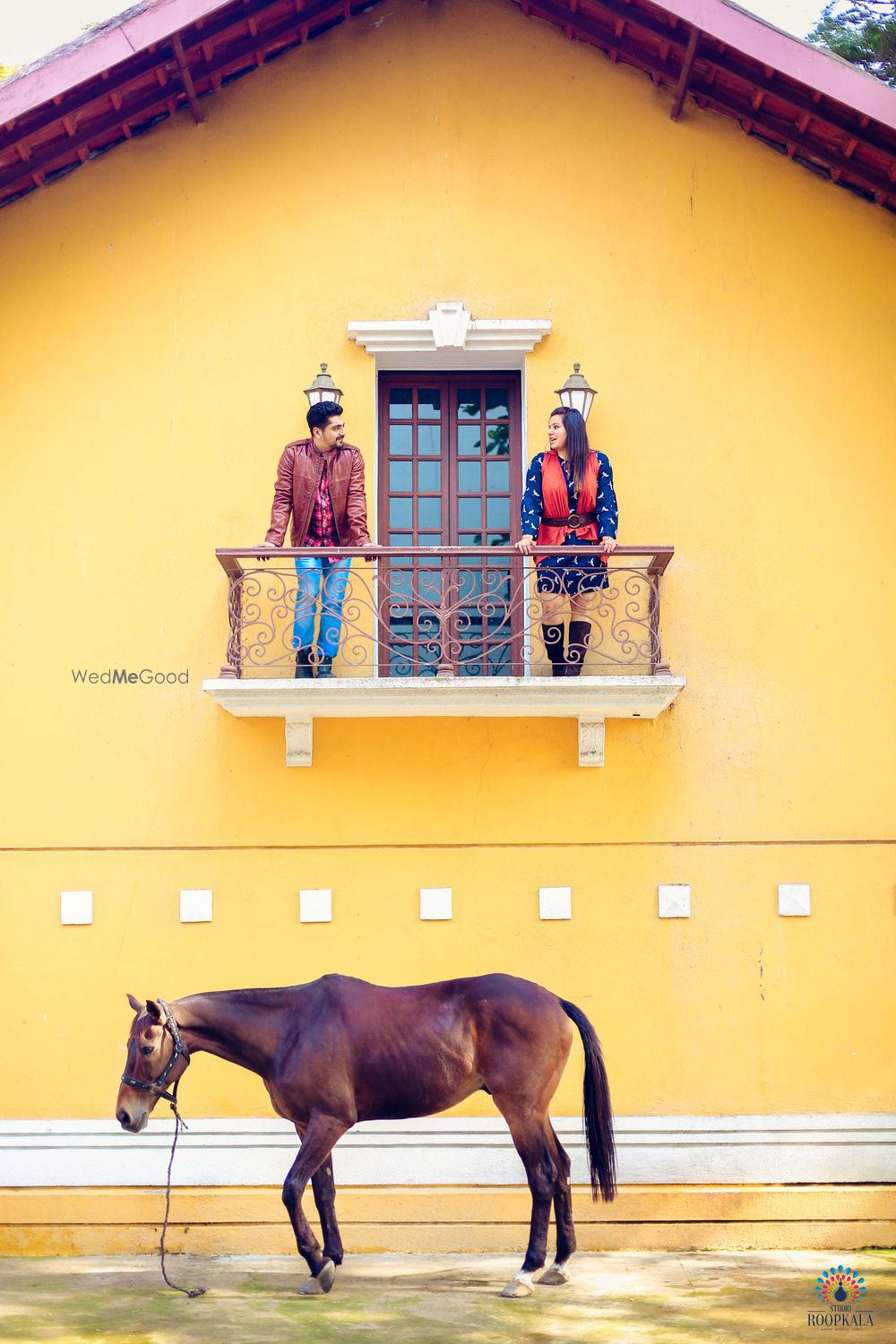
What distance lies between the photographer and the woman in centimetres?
944

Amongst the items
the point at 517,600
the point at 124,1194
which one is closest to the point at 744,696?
the point at 517,600

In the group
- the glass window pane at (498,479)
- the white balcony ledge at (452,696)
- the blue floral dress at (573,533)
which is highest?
the glass window pane at (498,479)

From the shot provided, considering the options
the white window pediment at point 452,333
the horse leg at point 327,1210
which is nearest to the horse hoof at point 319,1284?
the horse leg at point 327,1210

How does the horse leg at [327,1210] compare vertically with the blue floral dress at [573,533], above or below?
below

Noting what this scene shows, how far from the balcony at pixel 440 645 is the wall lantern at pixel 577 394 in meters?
1.05

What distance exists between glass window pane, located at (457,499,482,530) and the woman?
0.69 m

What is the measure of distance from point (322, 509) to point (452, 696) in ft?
5.12

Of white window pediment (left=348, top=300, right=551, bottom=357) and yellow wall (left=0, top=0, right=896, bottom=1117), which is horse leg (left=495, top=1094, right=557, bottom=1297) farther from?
white window pediment (left=348, top=300, right=551, bottom=357)

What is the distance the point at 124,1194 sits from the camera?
30.2 ft

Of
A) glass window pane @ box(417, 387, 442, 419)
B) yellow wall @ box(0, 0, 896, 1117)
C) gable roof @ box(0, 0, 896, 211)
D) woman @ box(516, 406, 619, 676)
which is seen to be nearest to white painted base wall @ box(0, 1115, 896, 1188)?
yellow wall @ box(0, 0, 896, 1117)

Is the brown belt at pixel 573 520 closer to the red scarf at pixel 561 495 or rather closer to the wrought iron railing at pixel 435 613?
the red scarf at pixel 561 495

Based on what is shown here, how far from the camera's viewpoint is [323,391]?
9742 millimetres

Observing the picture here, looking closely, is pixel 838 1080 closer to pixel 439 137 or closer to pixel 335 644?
pixel 335 644

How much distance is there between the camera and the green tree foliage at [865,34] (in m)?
15.5
